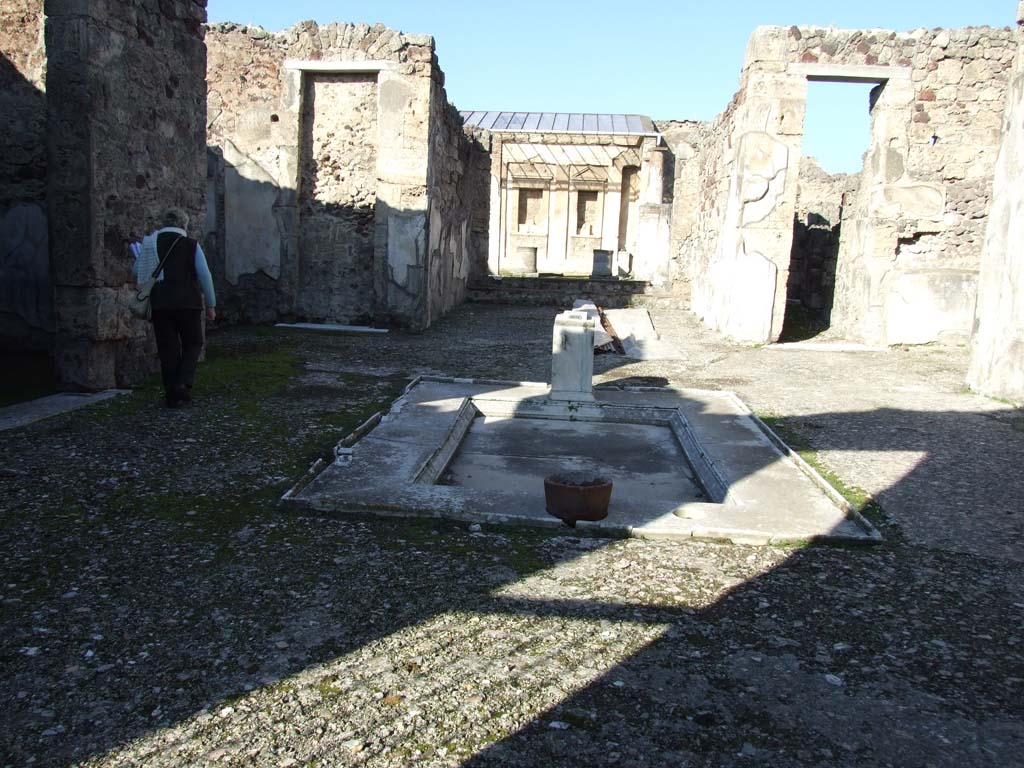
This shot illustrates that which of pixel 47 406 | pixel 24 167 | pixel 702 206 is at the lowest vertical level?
pixel 47 406

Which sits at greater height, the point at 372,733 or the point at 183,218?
the point at 183,218

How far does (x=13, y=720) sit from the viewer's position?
208 cm

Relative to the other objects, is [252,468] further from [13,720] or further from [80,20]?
[80,20]

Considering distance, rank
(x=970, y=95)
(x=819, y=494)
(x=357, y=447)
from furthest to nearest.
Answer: (x=970, y=95)
(x=357, y=447)
(x=819, y=494)

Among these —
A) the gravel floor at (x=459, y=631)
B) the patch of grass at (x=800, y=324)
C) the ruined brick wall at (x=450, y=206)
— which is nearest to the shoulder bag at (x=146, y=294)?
the gravel floor at (x=459, y=631)

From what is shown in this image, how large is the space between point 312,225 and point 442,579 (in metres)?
8.97

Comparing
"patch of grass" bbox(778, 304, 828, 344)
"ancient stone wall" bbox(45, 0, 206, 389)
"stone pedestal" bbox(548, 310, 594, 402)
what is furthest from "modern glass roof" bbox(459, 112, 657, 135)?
"stone pedestal" bbox(548, 310, 594, 402)

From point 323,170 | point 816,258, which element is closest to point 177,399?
point 323,170

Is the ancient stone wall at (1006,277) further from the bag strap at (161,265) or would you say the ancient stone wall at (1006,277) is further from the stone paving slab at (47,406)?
the stone paving slab at (47,406)

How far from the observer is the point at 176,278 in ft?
18.8

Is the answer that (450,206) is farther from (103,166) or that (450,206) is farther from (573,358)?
(103,166)

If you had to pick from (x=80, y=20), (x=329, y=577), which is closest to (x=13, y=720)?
(x=329, y=577)

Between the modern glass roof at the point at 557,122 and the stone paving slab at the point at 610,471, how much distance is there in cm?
2308

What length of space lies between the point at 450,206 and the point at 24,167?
22.9 feet
